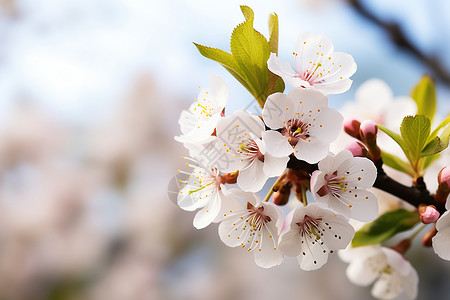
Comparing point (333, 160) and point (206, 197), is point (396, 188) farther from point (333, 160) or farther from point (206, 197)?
point (206, 197)

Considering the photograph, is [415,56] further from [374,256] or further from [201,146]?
[201,146]

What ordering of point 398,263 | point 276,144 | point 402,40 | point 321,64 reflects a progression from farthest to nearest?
point 402,40 → point 398,263 → point 321,64 → point 276,144

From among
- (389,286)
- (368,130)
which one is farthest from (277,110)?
(389,286)

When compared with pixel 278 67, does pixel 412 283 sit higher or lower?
lower


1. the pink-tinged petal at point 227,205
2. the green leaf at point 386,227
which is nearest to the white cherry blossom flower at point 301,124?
the pink-tinged petal at point 227,205

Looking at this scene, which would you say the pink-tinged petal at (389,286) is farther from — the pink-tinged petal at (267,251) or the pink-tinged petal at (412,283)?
the pink-tinged petal at (267,251)

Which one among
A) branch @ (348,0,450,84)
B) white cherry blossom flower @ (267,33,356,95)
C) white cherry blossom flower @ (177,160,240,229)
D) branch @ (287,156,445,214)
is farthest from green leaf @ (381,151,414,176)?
branch @ (348,0,450,84)

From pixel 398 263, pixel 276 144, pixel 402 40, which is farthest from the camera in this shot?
pixel 402 40
